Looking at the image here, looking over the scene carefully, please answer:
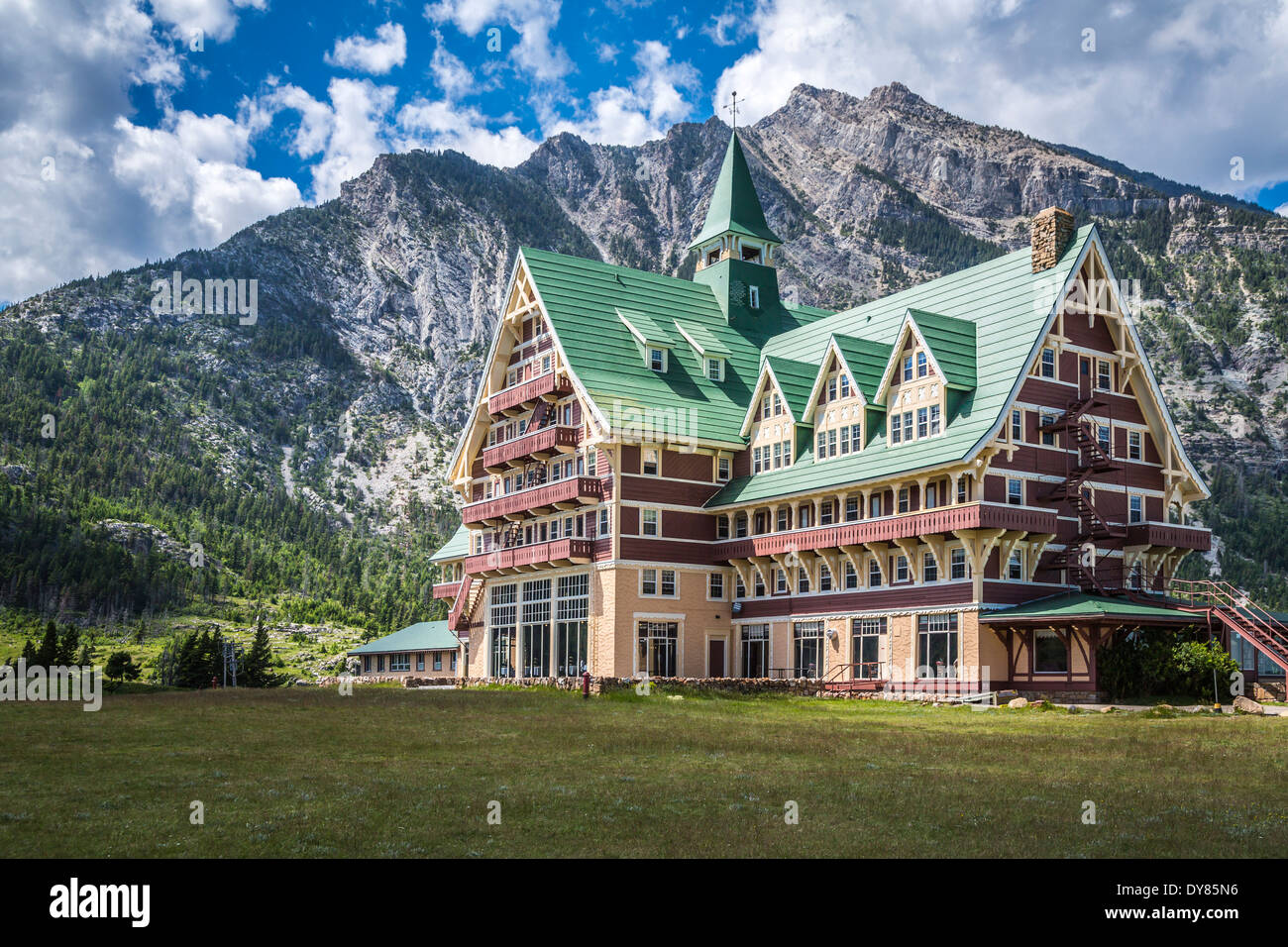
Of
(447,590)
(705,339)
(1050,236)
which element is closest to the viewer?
(1050,236)

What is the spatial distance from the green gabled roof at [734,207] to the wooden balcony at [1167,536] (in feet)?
124

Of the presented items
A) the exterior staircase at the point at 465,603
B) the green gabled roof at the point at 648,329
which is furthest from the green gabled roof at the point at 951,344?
the exterior staircase at the point at 465,603

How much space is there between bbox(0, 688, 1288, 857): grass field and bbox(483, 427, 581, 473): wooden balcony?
115 ft

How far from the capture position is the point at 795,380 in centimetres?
7056

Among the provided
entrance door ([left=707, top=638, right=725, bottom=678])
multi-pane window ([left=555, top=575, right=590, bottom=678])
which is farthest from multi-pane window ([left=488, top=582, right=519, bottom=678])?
entrance door ([left=707, top=638, right=725, bottom=678])

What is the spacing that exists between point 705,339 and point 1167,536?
31.7 meters

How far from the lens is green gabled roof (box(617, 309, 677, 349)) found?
75375mm

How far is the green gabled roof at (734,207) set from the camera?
87.3 m

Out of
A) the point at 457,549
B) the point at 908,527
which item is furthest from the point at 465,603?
the point at 908,527

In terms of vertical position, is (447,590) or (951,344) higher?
(951,344)

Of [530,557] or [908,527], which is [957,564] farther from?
[530,557]

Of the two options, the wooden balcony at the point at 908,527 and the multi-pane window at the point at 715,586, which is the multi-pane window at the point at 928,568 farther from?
the multi-pane window at the point at 715,586

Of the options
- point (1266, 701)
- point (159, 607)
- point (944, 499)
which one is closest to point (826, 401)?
point (944, 499)
